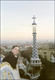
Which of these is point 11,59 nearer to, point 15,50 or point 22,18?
point 15,50

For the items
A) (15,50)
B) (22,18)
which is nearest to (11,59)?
(15,50)

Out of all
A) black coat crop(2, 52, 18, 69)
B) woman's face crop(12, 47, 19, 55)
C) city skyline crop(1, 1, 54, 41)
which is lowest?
black coat crop(2, 52, 18, 69)

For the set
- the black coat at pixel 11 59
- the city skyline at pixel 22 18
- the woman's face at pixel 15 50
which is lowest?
the black coat at pixel 11 59

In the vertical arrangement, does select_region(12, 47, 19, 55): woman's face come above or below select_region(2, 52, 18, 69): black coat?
above

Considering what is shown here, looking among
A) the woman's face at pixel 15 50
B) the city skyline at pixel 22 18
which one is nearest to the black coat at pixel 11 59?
the woman's face at pixel 15 50

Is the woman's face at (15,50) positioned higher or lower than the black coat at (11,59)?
higher

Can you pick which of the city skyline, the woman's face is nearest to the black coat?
the woman's face

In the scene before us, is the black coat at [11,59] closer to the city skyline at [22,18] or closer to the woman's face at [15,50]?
the woman's face at [15,50]

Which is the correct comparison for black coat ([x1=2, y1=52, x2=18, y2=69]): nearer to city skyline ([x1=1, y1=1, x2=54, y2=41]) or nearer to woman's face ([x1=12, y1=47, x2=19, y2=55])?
woman's face ([x1=12, y1=47, x2=19, y2=55])

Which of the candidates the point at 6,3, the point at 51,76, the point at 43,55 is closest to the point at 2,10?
the point at 6,3
